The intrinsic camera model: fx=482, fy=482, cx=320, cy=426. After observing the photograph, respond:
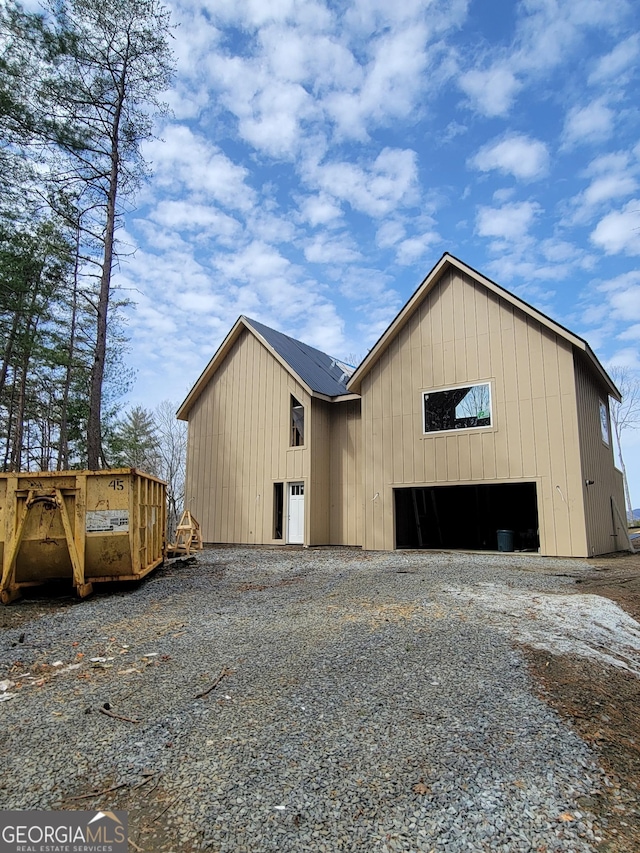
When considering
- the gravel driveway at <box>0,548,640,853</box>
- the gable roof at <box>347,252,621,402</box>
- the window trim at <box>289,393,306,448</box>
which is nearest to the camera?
the gravel driveway at <box>0,548,640,853</box>

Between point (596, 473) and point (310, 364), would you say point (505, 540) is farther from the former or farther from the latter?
point (310, 364)

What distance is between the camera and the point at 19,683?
369 cm

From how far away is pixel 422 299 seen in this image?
13688 mm

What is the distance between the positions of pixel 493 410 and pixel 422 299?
384cm

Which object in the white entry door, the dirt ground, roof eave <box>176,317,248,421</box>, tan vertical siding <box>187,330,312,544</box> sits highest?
roof eave <box>176,317,248,421</box>

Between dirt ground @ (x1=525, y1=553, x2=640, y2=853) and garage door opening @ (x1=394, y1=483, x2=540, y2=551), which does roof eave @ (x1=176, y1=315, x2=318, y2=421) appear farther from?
dirt ground @ (x1=525, y1=553, x2=640, y2=853)

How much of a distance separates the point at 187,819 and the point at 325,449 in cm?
1401

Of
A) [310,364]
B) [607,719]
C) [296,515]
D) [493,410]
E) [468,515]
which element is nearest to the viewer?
[607,719]

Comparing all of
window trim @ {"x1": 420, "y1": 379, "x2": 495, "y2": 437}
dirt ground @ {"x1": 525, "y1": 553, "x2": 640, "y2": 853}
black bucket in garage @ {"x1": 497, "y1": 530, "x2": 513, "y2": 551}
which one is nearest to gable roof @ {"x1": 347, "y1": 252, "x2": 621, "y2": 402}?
window trim @ {"x1": 420, "y1": 379, "x2": 495, "y2": 437}

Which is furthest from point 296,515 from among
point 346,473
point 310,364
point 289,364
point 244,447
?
point 310,364

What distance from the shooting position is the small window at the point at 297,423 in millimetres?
15945

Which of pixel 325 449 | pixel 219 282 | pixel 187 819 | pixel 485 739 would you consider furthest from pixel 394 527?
pixel 187 819

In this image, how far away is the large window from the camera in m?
12.4

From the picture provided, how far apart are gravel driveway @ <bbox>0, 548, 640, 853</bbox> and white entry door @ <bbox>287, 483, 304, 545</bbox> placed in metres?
9.77
